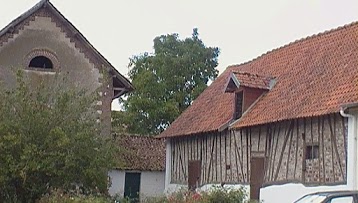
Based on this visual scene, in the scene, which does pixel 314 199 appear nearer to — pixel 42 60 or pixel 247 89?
pixel 247 89

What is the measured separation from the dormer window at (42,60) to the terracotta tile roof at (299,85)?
6.29 metres

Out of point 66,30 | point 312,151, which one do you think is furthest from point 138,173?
point 312,151

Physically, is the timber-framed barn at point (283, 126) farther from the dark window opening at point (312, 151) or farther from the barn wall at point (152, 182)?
the barn wall at point (152, 182)

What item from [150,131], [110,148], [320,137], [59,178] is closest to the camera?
[320,137]

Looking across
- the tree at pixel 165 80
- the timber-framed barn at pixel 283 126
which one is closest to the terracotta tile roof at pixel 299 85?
the timber-framed barn at pixel 283 126

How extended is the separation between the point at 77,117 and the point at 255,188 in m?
6.58

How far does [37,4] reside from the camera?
1013 inches

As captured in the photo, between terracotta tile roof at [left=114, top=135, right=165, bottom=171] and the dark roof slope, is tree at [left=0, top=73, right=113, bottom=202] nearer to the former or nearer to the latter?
the dark roof slope

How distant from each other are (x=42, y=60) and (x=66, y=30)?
153cm

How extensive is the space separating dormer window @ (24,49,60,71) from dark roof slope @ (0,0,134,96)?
3.43ft

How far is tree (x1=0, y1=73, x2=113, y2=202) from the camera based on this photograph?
20.0 meters

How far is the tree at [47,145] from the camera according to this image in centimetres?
1997

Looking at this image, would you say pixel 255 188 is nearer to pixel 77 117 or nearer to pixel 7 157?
pixel 77 117

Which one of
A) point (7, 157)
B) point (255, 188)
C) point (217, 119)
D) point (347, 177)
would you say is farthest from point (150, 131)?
point (347, 177)
